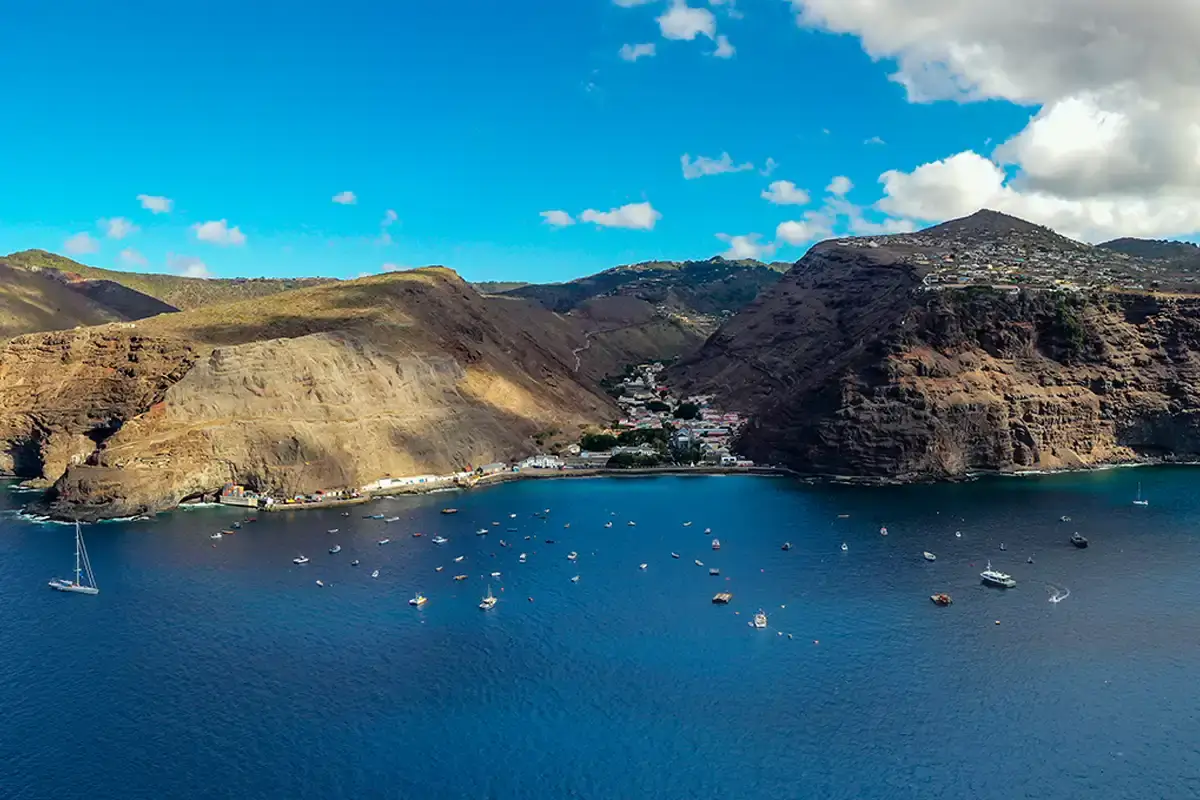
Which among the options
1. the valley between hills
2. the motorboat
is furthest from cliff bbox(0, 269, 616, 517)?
the motorboat

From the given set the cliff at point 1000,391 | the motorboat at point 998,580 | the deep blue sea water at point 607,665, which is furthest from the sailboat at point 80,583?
the cliff at point 1000,391

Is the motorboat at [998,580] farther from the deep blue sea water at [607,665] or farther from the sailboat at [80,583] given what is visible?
the sailboat at [80,583]

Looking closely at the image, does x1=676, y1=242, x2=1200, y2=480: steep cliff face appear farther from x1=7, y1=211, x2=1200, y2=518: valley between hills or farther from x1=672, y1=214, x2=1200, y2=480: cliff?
x1=7, y1=211, x2=1200, y2=518: valley between hills

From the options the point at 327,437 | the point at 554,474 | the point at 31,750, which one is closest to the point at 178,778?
the point at 31,750

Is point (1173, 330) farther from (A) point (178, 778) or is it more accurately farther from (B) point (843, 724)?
(A) point (178, 778)

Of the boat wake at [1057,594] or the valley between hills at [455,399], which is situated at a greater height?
the valley between hills at [455,399]

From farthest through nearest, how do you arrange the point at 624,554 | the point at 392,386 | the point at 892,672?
1. the point at 392,386
2. the point at 624,554
3. the point at 892,672
